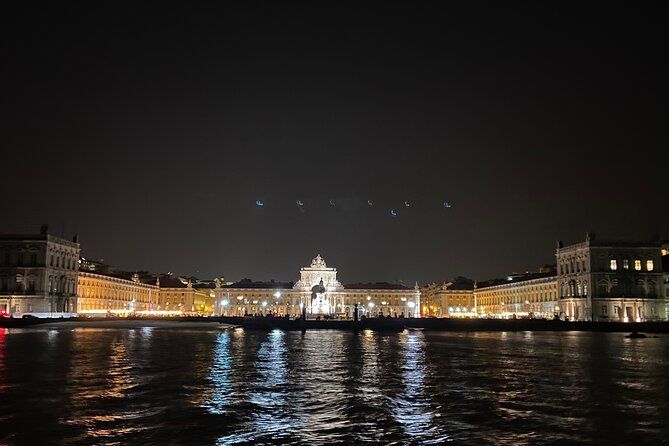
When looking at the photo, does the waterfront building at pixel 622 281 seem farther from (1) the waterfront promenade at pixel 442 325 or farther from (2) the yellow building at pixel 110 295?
(2) the yellow building at pixel 110 295

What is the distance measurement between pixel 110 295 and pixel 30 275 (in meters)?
39.2

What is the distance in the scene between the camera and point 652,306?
11081 cm

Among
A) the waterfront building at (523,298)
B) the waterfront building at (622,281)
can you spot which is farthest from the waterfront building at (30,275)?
the waterfront building at (622,281)

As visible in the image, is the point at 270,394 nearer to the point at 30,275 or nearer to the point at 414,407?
the point at 414,407

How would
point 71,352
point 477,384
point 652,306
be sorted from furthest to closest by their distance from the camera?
1. point 652,306
2. point 71,352
3. point 477,384

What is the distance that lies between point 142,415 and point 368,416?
672 cm

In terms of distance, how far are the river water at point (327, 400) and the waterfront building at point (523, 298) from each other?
99.2 m

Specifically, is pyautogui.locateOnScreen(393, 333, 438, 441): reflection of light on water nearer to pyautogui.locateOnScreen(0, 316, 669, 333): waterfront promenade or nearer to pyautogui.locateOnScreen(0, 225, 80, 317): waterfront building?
pyautogui.locateOnScreen(0, 316, 669, 333): waterfront promenade

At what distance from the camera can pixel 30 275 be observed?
10831 centimetres

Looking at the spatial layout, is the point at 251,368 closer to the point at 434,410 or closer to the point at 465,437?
the point at 434,410

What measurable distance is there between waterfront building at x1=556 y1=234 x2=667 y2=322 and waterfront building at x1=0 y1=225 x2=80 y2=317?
94611 mm

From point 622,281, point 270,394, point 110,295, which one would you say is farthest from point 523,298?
point 270,394

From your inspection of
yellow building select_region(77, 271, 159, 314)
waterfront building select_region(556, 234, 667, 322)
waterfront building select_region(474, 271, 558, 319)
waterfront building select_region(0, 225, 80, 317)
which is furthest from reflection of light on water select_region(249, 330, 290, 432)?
yellow building select_region(77, 271, 159, 314)

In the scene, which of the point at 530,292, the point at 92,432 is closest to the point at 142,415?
the point at 92,432
